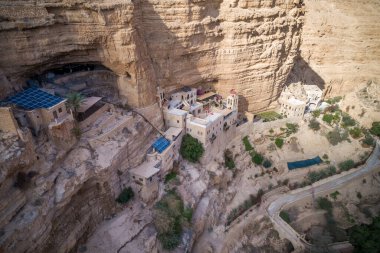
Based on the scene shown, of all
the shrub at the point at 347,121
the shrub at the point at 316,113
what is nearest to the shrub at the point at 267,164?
the shrub at the point at 316,113

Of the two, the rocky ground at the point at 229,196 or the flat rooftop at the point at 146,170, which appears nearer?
the rocky ground at the point at 229,196

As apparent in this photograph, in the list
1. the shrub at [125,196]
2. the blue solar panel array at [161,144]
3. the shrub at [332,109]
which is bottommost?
the shrub at [332,109]

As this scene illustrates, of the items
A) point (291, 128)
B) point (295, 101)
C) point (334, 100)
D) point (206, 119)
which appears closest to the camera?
point (206, 119)

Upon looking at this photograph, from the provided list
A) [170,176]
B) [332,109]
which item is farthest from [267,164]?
[332,109]

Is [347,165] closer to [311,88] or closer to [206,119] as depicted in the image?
[311,88]

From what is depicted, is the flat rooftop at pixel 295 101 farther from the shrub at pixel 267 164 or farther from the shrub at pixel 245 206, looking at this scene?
the shrub at pixel 245 206

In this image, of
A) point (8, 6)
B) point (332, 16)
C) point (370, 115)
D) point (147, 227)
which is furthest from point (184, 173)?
point (332, 16)
